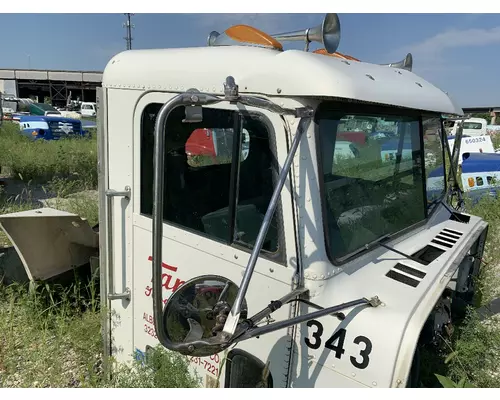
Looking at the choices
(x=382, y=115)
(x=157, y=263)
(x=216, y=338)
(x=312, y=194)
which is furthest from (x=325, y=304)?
(x=382, y=115)

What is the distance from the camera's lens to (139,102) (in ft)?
7.27

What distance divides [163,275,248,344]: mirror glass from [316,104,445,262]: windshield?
489 mm

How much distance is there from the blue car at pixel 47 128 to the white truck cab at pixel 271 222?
46.8 ft

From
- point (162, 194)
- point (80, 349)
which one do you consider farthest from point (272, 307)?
point (80, 349)

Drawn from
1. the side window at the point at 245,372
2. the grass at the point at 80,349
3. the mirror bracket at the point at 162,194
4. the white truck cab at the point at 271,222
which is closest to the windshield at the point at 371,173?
the white truck cab at the point at 271,222

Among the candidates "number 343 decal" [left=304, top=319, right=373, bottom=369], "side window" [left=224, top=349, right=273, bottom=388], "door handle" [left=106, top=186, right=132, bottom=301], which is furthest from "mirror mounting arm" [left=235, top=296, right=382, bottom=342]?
"door handle" [left=106, top=186, right=132, bottom=301]

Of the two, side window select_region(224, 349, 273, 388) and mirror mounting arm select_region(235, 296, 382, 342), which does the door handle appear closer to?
side window select_region(224, 349, 273, 388)

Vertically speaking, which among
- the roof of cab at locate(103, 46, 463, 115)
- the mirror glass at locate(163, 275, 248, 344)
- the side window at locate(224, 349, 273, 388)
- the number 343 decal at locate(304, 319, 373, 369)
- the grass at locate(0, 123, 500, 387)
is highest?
the roof of cab at locate(103, 46, 463, 115)

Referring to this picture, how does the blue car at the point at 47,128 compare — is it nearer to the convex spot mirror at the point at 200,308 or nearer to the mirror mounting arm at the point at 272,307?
the convex spot mirror at the point at 200,308

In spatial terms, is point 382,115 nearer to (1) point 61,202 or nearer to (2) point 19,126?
(1) point 61,202

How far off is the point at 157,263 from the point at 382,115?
1485 millimetres

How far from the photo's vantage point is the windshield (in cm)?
180

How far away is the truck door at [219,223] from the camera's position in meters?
1.77

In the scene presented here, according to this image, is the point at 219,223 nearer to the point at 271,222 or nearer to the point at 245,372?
the point at 271,222
